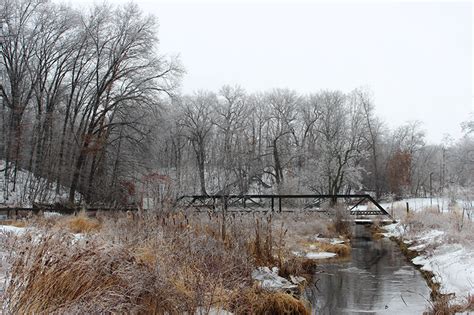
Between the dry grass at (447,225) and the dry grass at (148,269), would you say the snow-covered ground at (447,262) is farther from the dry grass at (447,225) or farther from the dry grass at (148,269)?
the dry grass at (148,269)

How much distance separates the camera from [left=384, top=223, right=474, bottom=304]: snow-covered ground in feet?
31.3

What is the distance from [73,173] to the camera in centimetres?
3344

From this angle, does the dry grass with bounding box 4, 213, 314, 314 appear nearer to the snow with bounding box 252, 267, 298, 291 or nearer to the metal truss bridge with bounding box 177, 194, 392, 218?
the snow with bounding box 252, 267, 298, 291

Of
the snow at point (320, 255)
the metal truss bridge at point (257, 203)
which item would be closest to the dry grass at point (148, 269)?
the metal truss bridge at point (257, 203)

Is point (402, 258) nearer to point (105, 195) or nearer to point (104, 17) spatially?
point (105, 195)

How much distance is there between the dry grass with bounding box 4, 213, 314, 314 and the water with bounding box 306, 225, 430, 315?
1657 mm

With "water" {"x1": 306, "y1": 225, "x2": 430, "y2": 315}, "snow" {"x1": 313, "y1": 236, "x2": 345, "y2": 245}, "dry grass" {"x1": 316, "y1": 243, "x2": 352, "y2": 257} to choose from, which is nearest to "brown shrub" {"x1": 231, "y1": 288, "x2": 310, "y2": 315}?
"water" {"x1": 306, "y1": 225, "x2": 430, "y2": 315}

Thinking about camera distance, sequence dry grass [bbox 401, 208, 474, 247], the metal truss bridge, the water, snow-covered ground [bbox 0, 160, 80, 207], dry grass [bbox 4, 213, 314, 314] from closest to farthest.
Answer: dry grass [bbox 4, 213, 314, 314]
the water
dry grass [bbox 401, 208, 474, 247]
the metal truss bridge
snow-covered ground [bbox 0, 160, 80, 207]

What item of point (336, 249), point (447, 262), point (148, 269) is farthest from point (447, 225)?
point (148, 269)

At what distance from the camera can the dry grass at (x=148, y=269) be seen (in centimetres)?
483

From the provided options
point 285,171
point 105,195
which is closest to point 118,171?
point 105,195

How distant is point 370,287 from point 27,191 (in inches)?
1096

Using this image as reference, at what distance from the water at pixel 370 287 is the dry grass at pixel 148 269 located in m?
1.66

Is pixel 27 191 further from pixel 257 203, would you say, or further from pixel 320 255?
pixel 320 255
